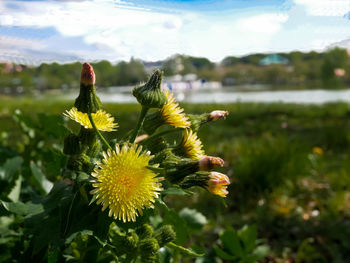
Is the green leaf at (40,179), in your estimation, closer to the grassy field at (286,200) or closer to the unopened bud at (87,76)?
the grassy field at (286,200)

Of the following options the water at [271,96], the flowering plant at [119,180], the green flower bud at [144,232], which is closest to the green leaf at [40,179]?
the flowering plant at [119,180]

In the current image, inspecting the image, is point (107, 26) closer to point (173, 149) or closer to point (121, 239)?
point (173, 149)

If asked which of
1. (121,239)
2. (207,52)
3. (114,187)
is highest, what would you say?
(207,52)

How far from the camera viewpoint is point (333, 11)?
0.41 m

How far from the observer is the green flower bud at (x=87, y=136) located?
0.48 meters

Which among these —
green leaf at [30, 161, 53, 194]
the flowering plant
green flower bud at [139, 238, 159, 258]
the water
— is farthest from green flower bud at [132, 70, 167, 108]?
the water

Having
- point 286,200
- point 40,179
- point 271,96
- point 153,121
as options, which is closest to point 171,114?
point 153,121

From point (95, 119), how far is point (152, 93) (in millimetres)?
102

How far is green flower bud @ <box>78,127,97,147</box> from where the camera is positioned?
478 millimetres

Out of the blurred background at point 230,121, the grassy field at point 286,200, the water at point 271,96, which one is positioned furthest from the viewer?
the water at point 271,96

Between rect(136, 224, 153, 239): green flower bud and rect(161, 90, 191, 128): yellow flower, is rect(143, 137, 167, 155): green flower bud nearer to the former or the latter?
rect(161, 90, 191, 128): yellow flower

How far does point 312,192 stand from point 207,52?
174cm

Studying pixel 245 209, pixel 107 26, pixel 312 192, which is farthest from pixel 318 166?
pixel 107 26

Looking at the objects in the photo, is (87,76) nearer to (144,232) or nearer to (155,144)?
(155,144)
